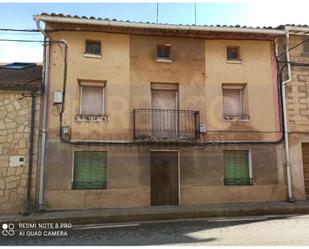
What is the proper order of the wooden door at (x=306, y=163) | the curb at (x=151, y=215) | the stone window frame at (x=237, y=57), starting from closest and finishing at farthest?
the curb at (x=151, y=215) < the wooden door at (x=306, y=163) < the stone window frame at (x=237, y=57)

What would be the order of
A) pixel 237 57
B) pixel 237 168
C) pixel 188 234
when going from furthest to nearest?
pixel 237 57, pixel 237 168, pixel 188 234

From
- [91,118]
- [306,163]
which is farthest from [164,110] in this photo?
[306,163]

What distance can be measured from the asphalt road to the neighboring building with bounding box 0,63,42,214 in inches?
114

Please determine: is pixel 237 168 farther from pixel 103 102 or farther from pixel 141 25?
pixel 141 25

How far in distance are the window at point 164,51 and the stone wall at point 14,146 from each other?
478cm

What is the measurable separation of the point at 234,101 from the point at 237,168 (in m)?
2.60

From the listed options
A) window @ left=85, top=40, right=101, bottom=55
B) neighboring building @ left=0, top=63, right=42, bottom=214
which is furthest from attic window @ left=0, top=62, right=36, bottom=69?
window @ left=85, top=40, right=101, bottom=55

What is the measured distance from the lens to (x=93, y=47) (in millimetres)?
11570

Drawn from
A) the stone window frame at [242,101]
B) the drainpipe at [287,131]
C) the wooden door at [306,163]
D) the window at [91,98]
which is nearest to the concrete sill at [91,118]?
the window at [91,98]

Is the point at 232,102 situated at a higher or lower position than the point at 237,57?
lower

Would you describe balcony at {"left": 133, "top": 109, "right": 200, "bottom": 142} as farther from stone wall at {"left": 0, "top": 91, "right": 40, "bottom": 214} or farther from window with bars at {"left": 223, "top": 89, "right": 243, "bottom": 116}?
stone wall at {"left": 0, "top": 91, "right": 40, "bottom": 214}

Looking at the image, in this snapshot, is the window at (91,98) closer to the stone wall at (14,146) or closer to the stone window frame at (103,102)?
the stone window frame at (103,102)

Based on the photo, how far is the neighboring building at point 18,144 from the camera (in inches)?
400

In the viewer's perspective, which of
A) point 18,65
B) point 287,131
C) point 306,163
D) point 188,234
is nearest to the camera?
point 188,234
